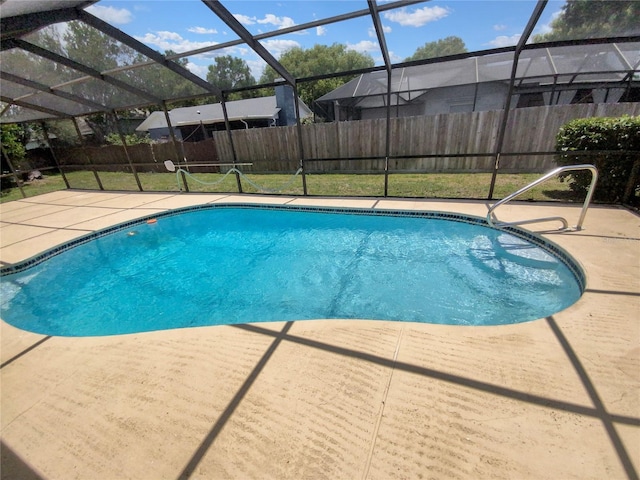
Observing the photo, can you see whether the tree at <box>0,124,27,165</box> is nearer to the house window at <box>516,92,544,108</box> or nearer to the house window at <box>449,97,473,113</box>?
the house window at <box>449,97,473,113</box>

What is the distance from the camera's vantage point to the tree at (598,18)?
358 cm

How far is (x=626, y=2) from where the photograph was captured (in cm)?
345

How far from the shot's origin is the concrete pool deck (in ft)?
4.78

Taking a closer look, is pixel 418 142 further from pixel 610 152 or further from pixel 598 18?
pixel 598 18

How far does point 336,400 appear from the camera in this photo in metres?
1.78

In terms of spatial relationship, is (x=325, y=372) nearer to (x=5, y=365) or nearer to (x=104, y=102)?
(x=5, y=365)

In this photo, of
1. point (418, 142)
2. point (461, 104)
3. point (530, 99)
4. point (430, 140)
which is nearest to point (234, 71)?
point (461, 104)

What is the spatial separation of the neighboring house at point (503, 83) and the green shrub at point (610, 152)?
3692 mm

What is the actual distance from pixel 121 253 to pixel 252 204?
2930 mm

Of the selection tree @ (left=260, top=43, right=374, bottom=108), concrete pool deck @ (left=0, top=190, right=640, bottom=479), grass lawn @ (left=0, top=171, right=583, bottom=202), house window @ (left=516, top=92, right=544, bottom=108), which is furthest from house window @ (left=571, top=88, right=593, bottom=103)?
tree @ (left=260, top=43, right=374, bottom=108)

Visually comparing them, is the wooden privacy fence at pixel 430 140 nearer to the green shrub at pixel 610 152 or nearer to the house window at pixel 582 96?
the green shrub at pixel 610 152

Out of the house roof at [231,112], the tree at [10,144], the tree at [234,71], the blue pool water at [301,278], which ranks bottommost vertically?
the blue pool water at [301,278]

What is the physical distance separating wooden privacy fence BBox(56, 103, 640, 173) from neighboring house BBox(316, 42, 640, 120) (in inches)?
74.3

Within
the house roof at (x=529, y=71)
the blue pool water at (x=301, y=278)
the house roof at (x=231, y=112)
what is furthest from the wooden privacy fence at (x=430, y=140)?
the house roof at (x=231, y=112)
